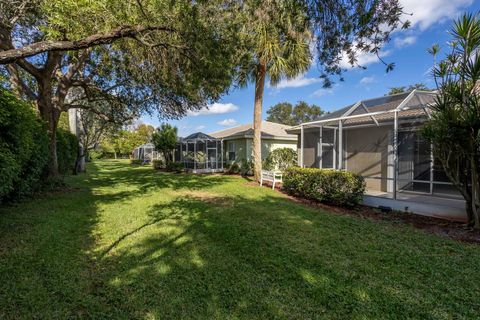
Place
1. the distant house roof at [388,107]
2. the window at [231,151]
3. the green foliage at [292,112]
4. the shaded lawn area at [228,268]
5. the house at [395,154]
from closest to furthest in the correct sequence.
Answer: the shaded lawn area at [228,268], the house at [395,154], the distant house roof at [388,107], the window at [231,151], the green foliage at [292,112]

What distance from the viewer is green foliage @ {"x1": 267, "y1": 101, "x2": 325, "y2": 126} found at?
56.5 meters

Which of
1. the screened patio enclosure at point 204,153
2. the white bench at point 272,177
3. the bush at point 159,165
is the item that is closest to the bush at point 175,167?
the screened patio enclosure at point 204,153

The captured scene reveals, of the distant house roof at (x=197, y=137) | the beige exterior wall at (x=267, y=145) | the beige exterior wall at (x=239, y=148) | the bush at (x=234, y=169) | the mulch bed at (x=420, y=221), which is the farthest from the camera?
the distant house roof at (x=197, y=137)

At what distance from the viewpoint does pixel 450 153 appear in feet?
20.5

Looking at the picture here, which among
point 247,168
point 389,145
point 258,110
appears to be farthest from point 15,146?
point 247,168

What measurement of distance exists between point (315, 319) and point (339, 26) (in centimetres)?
420

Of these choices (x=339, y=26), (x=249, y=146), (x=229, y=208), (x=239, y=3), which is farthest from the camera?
(x=249, y=146)

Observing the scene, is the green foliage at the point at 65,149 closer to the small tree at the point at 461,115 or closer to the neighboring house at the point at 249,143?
the neighboring house at the point at 249,143

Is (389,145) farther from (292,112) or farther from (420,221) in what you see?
(292,112)

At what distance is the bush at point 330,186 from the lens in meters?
8.48

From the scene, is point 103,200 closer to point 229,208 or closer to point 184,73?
point 229,208

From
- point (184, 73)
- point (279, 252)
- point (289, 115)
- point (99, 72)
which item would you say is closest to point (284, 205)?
point (279, 252)

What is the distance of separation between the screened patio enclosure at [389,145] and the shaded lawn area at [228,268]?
3411 millimetres

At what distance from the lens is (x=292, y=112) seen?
59625 mm
